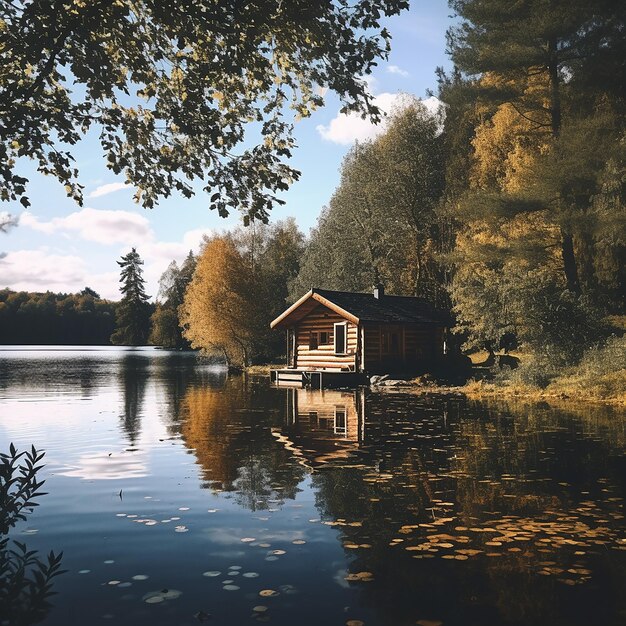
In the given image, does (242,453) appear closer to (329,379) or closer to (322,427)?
(322,427)

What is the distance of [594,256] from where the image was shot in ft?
123

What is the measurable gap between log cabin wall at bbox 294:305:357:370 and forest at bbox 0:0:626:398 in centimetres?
659

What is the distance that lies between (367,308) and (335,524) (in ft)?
106

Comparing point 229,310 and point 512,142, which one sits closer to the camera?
point 512,142

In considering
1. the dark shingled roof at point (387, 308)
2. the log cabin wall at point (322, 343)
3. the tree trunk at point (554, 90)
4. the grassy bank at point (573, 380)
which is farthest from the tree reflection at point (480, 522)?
the log cabin wall at point (322, 343)

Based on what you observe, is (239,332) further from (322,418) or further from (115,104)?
(115,104)

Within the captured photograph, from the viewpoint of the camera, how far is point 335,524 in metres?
8.41

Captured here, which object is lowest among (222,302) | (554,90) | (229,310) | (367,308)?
(367,308)

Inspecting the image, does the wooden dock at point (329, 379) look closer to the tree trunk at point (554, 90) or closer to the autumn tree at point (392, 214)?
the autumn tree at point (392, 214)

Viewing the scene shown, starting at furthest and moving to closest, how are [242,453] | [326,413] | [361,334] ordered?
[361,334], [326,413], [242,453]

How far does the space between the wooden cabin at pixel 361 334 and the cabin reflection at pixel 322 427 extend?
877cm

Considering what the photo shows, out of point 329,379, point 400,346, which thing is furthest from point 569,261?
point 329,379

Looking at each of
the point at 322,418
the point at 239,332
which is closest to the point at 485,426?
the point at 322,418

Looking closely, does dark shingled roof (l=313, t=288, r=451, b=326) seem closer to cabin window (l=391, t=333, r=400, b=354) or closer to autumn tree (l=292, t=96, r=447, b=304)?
cabin window (l=391, t=333, r=400, b=354)
